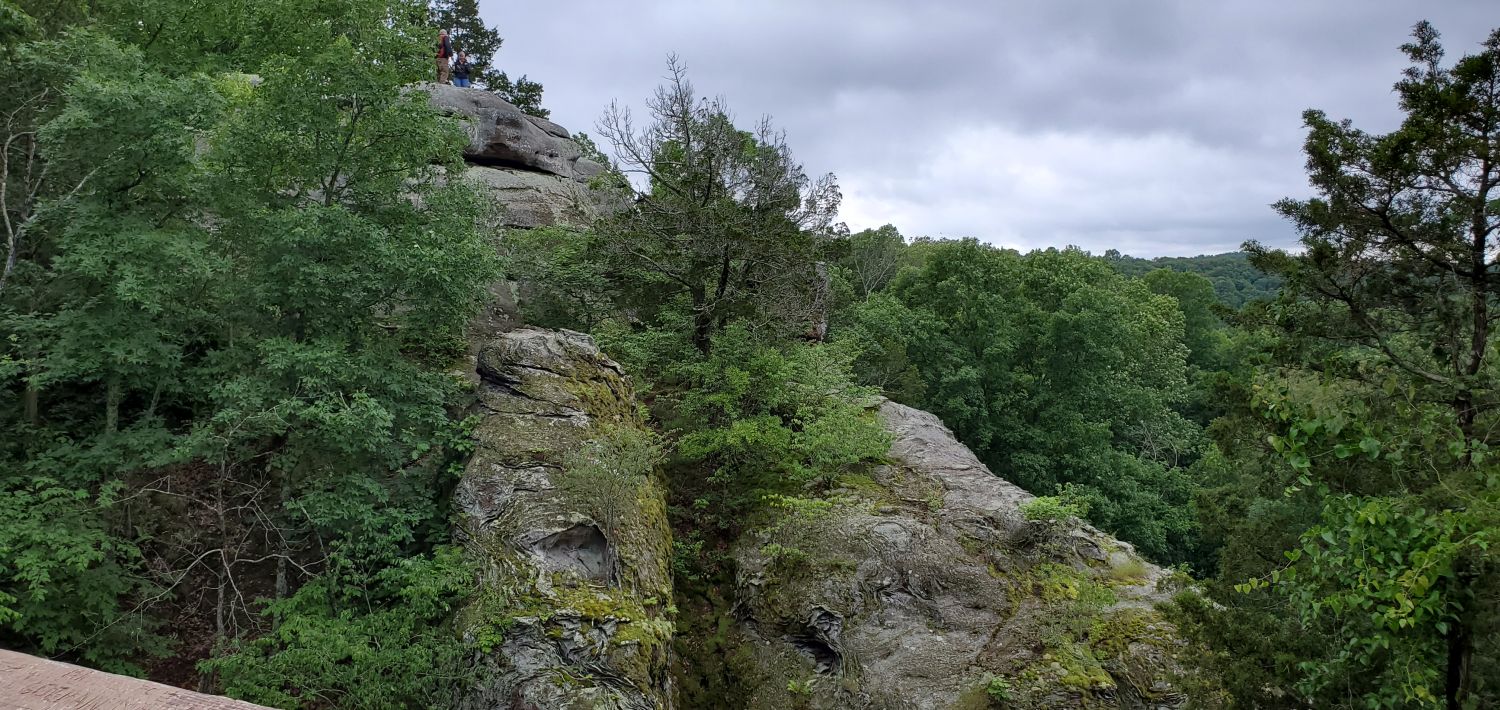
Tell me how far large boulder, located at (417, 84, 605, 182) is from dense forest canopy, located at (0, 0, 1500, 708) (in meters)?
9.14

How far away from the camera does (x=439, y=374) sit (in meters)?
10.1

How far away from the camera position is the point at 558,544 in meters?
8.32

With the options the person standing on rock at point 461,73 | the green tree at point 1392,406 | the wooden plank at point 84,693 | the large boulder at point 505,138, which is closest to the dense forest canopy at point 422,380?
the green tree at point 1392,406

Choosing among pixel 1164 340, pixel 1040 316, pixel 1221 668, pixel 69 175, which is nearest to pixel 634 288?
pixel 69 175

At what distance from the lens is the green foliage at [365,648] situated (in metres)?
6.93

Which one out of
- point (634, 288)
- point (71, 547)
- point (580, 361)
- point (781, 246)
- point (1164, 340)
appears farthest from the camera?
point (1164, 340)

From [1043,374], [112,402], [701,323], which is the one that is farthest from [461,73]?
[1043,374]

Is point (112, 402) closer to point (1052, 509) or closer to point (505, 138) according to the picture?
point (1052, 509)

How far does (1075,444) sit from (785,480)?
1548 centimetres

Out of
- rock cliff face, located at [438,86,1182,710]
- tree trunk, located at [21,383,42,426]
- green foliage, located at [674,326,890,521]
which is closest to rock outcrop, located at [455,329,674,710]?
rock cliff face, located at [438,86,1182,710]

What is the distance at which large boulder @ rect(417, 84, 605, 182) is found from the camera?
22.6m

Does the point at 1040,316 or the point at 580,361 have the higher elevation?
the point at 1040,316

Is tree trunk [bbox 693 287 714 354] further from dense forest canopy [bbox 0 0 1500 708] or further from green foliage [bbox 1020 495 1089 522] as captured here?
green foliage [bbox 1020 495 1089 522]

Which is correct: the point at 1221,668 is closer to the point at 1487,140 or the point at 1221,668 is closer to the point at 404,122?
the point at 1487,140
